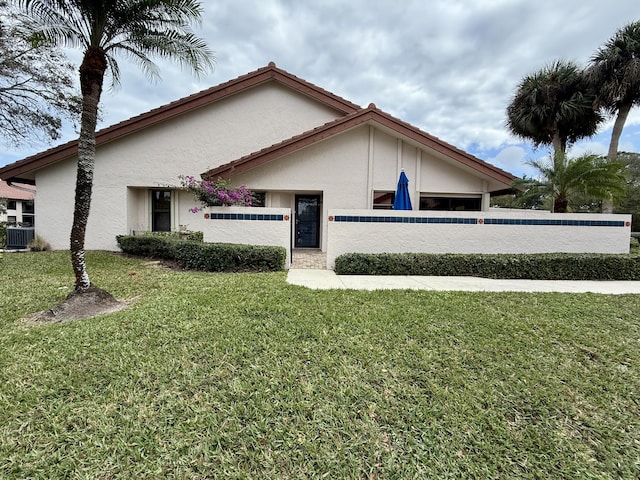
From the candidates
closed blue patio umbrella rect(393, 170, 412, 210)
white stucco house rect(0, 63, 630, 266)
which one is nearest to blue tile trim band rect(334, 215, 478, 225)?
closed blue patio umbrella rect(393, 170, 412, 210)

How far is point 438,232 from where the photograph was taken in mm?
9078

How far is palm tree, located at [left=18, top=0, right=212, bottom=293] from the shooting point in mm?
5191

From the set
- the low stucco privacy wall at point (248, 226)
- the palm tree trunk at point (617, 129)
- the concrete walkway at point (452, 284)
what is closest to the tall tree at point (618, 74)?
the palm tree trunk at point (617, 129)

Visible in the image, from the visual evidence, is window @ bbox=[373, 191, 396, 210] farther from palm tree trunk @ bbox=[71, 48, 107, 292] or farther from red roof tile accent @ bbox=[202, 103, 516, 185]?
palm tree trunk @ bbox=[71, 48, 107, 292]

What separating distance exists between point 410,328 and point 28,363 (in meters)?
4.72

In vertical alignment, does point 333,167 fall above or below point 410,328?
above


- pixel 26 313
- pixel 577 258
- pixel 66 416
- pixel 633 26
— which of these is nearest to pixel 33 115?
pixel 26 313

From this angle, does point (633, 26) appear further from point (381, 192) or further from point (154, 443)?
point (154, 443)

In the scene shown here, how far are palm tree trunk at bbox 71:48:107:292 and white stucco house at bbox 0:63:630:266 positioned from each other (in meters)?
5.13

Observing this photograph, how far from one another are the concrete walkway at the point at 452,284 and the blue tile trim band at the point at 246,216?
1831 millimetres

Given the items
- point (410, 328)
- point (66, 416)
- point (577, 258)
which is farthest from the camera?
point (577, 258)

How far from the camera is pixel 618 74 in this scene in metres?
16.6

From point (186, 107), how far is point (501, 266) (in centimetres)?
1309

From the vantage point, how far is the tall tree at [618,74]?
53.3 ft
